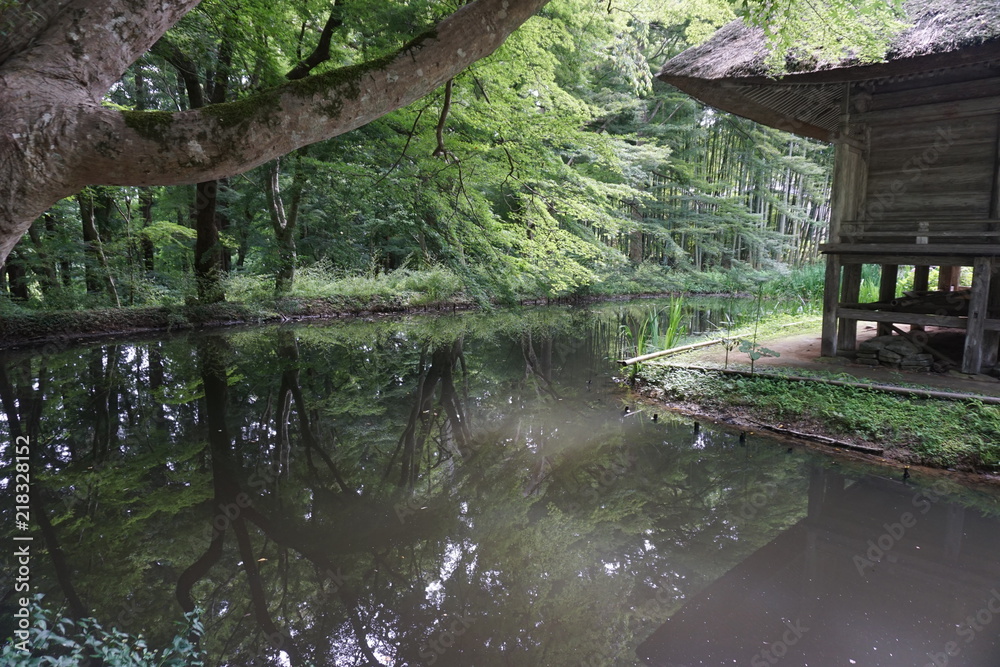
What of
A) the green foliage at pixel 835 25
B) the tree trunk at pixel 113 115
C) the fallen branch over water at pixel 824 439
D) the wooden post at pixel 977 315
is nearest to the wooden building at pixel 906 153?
the wooden post at pixel 977 315

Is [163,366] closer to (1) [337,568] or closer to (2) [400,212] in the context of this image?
(2) [400,212]

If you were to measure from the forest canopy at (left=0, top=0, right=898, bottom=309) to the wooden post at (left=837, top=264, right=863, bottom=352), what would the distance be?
112 inches

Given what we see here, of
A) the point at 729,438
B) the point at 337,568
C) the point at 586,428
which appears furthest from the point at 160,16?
the point at 729,438

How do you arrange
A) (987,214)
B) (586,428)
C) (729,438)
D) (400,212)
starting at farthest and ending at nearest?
(400,212) → (987,214) → (586,428) → (729,438)

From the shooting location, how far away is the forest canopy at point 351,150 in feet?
6.89

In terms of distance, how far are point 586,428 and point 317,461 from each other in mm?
2491

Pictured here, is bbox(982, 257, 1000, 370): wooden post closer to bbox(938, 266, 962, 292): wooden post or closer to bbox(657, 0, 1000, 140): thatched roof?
bbox(657, 0, 1000, 140): thatched roof

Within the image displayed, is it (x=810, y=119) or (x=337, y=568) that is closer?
(x=337, y=568)

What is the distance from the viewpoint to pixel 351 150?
30.1 ft

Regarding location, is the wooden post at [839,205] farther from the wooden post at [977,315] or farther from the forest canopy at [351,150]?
the forest canopy at [351,150]

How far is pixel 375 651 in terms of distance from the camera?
2.19 meters

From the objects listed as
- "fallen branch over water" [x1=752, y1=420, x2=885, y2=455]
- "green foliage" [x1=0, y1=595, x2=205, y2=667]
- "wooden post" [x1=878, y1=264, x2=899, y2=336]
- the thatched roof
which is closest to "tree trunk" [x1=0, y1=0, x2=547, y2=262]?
"green foliage" [x1=0, y1=595, x2=205, y2=667]

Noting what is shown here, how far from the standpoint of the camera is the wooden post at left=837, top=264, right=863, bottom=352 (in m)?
6.44

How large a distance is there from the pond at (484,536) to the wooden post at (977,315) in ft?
8.65
